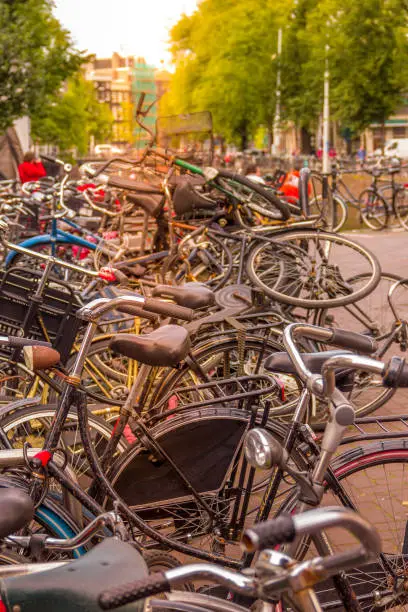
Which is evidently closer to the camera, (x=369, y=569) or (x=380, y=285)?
(x=369, y=569)

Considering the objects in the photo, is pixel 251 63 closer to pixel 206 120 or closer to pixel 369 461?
pixel 206 120

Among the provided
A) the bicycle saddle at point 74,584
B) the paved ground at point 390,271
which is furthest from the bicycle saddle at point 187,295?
the bicycle saddle at point 74,584

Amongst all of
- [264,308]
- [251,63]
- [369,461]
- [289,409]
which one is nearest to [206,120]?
[264,308]

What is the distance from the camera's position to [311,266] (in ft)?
17.9

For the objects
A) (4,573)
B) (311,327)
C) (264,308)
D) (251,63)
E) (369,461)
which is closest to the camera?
(4,573)

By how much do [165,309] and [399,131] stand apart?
2864 inches

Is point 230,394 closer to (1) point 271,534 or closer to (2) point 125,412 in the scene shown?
(2) point 125,412

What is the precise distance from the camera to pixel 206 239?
694 centimetres

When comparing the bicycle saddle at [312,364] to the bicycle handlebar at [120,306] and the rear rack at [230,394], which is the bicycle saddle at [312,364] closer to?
the rear rack at [230,394]

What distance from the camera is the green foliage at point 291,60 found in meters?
27.5

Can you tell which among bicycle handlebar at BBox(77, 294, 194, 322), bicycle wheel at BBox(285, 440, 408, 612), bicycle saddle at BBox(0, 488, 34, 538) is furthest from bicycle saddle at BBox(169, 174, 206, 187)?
bicycle saddle at BBox(0, 488, 34, 538)

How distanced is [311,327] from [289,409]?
216 centimetres

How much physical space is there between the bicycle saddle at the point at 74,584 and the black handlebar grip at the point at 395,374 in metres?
0.72

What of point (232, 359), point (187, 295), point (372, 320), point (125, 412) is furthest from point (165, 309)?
point (372, 320)
